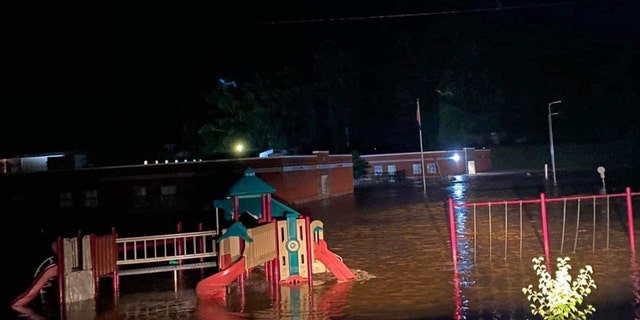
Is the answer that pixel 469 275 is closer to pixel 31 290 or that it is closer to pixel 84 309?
pixel 84 309

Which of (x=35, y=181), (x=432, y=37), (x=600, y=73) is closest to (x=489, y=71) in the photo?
(x=432, y=37)

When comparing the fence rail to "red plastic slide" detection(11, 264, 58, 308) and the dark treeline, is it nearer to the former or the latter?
"red plastic slide" detection(11, 264, 58, 308)

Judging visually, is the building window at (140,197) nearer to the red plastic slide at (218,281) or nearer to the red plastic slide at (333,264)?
the red plastic slide at (333,264)

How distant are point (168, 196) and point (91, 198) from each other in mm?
4052

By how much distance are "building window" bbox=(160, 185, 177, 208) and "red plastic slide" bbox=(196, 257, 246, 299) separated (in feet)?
81.3

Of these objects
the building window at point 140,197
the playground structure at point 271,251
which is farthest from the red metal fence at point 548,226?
the building window at point 140,197

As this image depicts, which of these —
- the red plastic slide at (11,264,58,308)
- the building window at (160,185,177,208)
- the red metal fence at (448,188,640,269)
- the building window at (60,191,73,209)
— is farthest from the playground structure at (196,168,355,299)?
the building window at (60,191,73,209)

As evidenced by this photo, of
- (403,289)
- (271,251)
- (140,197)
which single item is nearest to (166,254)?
(271,251)

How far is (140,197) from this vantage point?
37031 mm

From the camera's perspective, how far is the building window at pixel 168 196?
121 ft

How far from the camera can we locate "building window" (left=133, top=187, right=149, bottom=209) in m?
36.9

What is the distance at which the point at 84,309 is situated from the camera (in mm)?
12219

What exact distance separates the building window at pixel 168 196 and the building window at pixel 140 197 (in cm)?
87

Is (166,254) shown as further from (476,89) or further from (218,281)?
(476,89)
